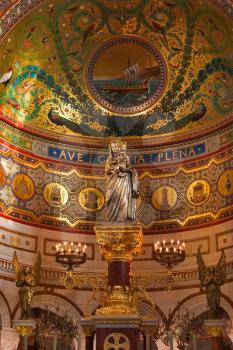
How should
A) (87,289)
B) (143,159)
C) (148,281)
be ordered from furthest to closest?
(143,159)
(87,289)
(148,281)

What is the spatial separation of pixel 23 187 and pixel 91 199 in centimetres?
227

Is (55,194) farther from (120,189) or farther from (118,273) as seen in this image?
(118,273)

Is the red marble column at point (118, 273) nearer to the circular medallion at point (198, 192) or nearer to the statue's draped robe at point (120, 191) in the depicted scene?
the statue's draped robe at point (120, 191)

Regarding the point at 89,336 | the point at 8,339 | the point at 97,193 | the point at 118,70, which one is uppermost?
the point at 118,70

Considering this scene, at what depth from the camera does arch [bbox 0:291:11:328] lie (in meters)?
18.3

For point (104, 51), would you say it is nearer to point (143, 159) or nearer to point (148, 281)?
point (143, 159)

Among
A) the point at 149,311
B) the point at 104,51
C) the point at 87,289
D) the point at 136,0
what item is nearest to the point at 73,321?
the point at 87,289

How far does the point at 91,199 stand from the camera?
21.0m

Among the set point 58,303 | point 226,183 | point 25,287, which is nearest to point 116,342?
point 25,287

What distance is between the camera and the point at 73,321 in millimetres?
19219

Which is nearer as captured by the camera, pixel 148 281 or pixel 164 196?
pixel 148 281

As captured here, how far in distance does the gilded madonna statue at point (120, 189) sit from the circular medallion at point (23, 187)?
4.11 meters

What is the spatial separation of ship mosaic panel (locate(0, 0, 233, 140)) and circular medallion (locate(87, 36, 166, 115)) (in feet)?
0.11

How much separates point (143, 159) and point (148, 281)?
4.65 m
